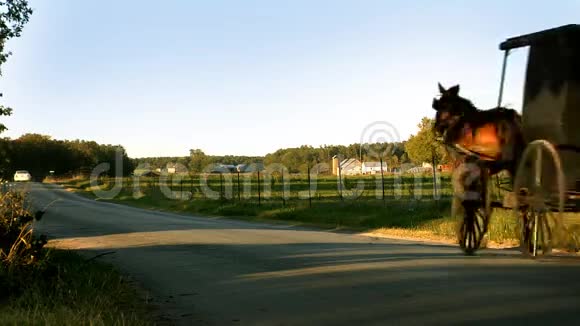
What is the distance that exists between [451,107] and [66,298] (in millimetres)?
6149

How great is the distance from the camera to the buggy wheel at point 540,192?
28.2 ft

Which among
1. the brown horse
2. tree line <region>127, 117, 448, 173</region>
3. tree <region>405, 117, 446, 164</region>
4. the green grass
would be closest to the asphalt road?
the green grass

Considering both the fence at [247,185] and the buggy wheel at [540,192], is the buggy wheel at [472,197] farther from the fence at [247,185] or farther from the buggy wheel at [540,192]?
the fence at [247,185]

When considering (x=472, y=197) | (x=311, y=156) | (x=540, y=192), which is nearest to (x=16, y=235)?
(x=472, y=197)

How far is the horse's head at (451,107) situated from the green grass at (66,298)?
5151 millimetres

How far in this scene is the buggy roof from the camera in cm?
840

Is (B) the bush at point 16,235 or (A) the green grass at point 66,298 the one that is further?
(B) the bush at point 16,235

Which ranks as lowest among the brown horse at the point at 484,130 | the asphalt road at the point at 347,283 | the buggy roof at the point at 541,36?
the asphalt road at the point at 347,283

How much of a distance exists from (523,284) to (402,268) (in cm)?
235

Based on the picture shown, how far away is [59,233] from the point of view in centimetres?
2038

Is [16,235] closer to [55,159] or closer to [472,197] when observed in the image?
[472,197]

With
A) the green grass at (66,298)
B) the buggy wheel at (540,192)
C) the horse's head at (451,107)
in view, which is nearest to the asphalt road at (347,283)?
the green grass at (66,298)

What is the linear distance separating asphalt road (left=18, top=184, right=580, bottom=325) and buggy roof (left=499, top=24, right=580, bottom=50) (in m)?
3.44

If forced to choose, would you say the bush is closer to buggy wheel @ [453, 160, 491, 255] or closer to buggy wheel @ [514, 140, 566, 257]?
buggy wheel @ [453, 160, 491, 255]
